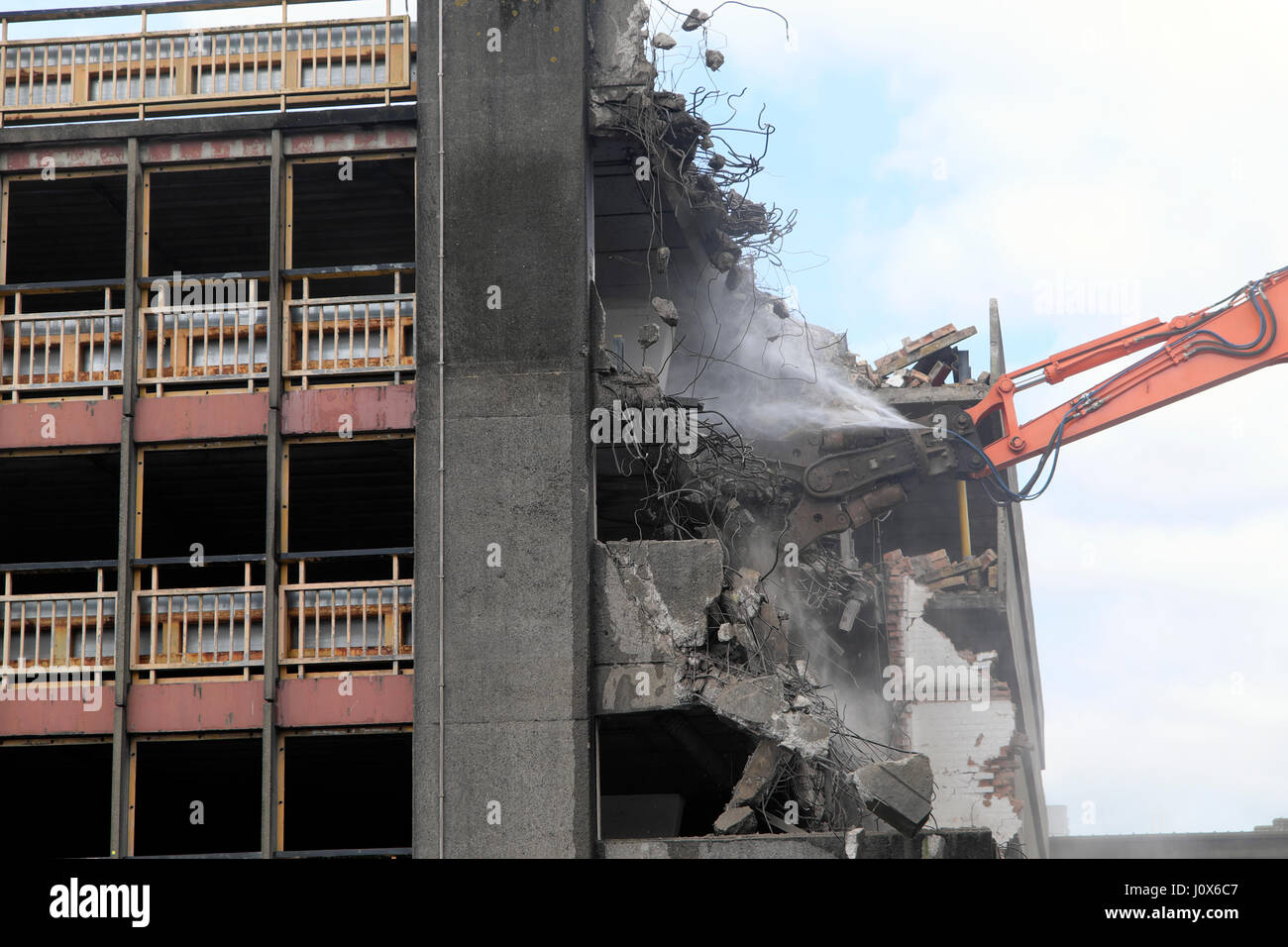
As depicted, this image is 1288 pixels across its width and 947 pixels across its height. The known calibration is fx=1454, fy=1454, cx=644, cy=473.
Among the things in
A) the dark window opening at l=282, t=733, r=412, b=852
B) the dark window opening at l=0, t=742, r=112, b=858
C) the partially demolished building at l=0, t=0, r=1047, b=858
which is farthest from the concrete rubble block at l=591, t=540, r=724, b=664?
the dark window opening at l=0, t=742, r=112, b=858

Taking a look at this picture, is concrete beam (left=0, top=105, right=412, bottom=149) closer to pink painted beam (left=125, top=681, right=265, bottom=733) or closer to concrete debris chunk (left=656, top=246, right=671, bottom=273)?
concrete debris chunk (left=656, top=246, right=671, bottom=273)

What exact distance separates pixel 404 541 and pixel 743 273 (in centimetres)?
559

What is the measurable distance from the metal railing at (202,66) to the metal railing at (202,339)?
80.8 inches

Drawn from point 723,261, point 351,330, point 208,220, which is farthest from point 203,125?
point 723,261

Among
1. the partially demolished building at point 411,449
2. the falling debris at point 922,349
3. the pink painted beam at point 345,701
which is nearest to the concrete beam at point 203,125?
the partially demolished building at point 411,449

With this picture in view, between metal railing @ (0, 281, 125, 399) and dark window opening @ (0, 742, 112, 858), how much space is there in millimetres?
4007

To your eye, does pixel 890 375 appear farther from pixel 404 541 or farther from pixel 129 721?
pixel 129 721

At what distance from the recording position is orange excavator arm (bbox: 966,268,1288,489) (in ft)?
60.2

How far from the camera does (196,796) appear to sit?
716 inches

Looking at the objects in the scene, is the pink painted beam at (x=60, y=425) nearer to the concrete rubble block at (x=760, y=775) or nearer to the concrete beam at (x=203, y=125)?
the concrete beam at (x=203, y=125)

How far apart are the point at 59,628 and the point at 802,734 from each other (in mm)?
7116
